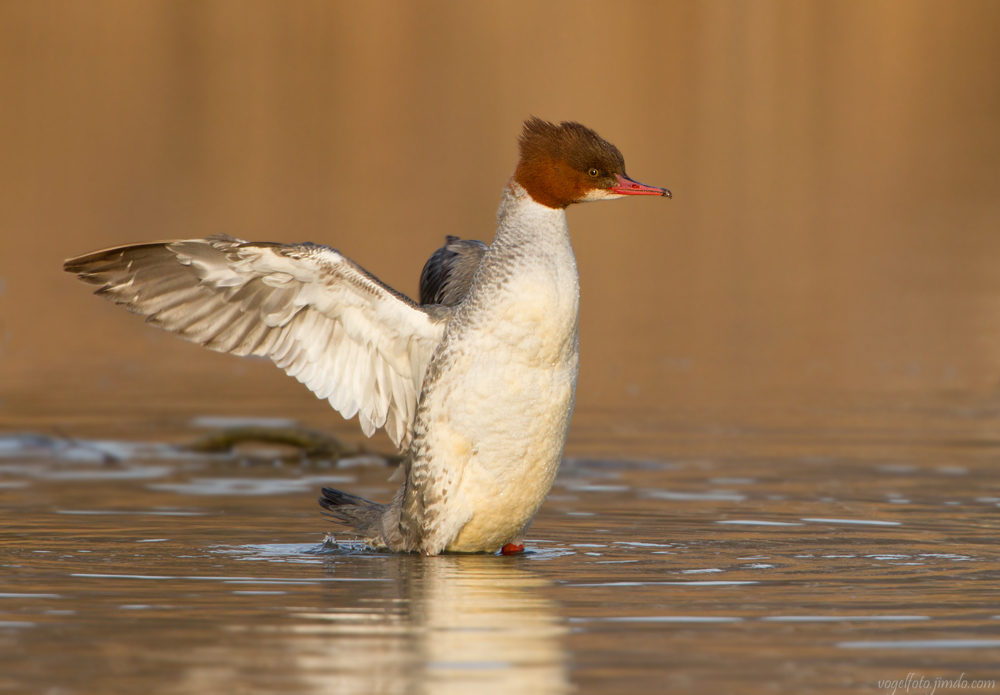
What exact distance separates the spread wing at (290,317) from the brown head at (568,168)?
732 millimetres

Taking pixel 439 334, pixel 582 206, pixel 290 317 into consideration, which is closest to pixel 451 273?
pixel 439 334

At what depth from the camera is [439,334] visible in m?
7.30

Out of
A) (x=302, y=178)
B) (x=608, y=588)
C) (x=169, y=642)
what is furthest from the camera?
(x=302, y=178)

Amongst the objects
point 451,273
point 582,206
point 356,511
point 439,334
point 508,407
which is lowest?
point 356,511

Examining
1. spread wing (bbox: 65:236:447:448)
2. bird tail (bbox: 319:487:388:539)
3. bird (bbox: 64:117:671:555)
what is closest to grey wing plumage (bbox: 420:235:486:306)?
bird (bbox: 64:117:671:555)

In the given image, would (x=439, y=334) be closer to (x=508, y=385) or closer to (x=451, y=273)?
(x=508, y=385)

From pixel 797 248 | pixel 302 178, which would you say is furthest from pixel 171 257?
pixel 302 178

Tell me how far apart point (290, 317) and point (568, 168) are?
1438mm

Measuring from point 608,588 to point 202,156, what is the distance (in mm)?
30334

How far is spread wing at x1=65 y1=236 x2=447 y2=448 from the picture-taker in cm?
727

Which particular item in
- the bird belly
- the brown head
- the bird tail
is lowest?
the bird tail

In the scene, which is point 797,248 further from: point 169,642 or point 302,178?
point 169,642

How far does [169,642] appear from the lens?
5.16m

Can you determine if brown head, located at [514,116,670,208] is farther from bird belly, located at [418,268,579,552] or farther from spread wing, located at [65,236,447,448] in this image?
spread wing, located at [65,236,447,448]
